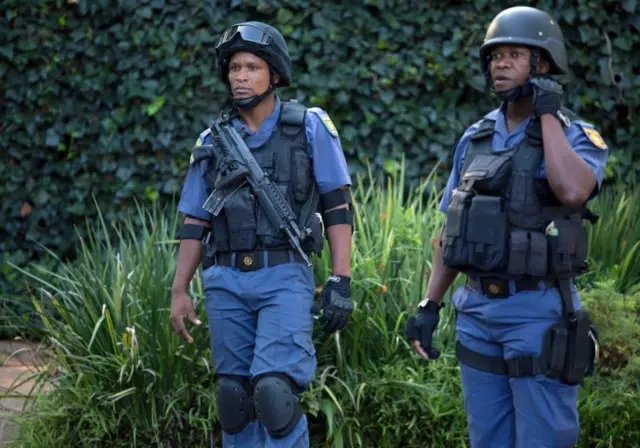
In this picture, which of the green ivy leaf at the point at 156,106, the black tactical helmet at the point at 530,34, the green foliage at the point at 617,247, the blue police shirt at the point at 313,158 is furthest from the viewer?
the green ivy leaf at the point at 156,106

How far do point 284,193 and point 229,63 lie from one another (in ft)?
1.94

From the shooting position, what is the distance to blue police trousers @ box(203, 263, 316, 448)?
13.5ft

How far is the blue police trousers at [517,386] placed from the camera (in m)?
3.65

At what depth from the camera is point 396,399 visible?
16.5 ft

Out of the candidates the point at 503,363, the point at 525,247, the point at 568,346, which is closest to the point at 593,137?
the point at 525,247

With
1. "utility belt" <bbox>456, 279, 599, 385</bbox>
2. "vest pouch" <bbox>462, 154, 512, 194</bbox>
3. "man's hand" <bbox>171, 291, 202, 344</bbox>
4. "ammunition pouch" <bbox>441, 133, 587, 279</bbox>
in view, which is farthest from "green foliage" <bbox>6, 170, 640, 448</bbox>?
"vest pouch" <bbox>462, 154, 512, 194</bbox>

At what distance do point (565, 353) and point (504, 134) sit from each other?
824mm

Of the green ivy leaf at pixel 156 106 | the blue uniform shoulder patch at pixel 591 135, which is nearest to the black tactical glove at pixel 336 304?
the blue uniform shoulder patch at pixel 591 135

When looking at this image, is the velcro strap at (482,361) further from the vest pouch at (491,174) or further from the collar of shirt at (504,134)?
the collar of shirt at (504,134)

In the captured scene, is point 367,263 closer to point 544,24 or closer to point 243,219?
point 243,219

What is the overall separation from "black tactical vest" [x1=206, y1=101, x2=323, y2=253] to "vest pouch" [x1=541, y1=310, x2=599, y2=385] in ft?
3.44

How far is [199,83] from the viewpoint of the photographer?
7047 mm

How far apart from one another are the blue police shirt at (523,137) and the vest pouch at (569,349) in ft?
1.60

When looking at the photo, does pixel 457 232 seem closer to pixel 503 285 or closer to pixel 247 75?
pixel 503 285
